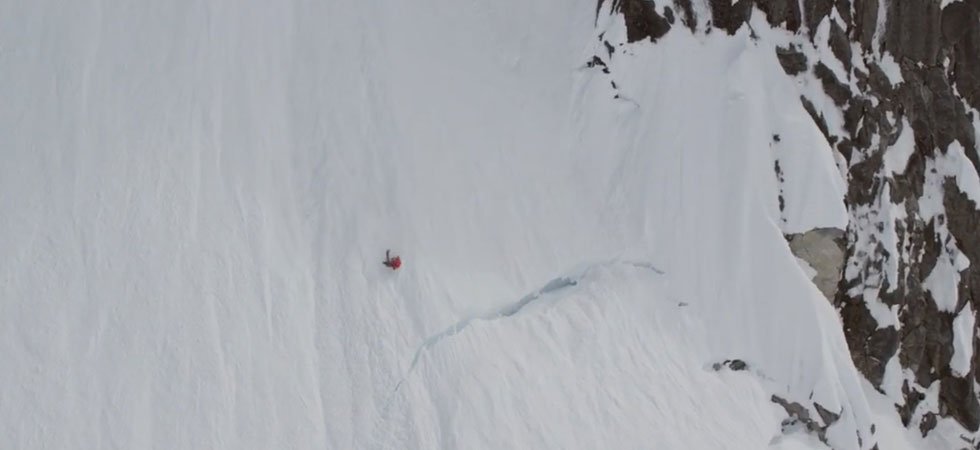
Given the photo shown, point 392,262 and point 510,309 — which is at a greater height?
point 392,262

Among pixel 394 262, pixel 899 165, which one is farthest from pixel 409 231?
Result: pixel 899 165

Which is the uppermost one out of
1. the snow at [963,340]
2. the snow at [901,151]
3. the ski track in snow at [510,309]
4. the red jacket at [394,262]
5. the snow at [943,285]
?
the snow at [901,151]

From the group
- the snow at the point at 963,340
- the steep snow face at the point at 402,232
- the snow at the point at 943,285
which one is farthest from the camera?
the snow at the point at 943,285

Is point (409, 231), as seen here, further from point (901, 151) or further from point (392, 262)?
point (901, 151)

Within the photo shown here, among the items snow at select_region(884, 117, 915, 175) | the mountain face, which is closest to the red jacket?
the mountain face

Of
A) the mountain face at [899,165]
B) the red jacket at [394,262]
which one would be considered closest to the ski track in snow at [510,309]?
the red jacket at [394,262]

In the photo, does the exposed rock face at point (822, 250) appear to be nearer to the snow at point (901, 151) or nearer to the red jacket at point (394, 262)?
the snow at point (901, 151)

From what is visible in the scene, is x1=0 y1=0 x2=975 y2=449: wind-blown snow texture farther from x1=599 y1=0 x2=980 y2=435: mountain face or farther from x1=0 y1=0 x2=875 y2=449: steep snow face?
x1=599 y1=0 x2=980 y2=435: mountain face
